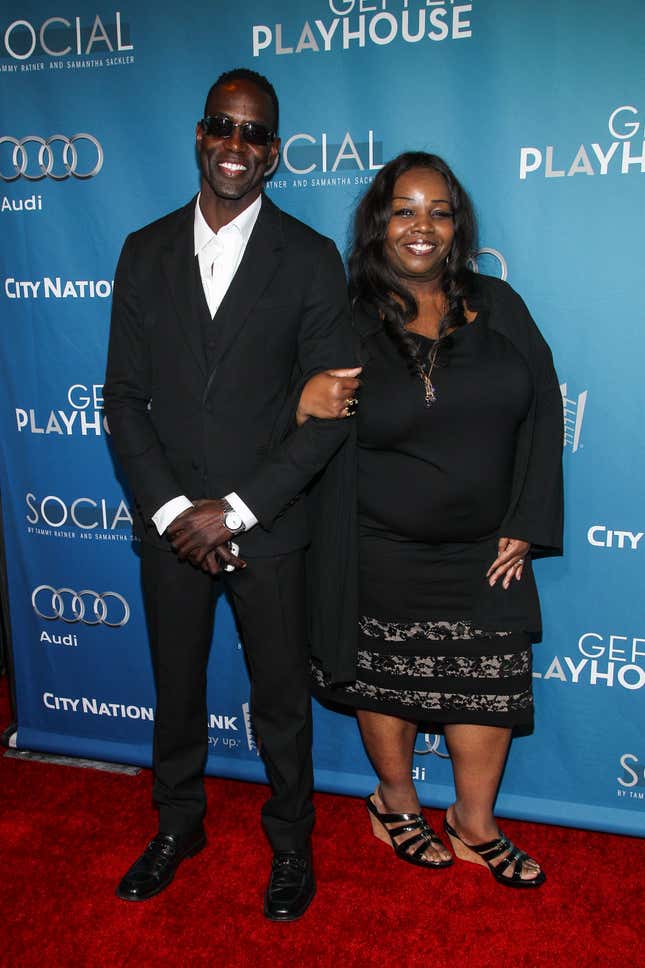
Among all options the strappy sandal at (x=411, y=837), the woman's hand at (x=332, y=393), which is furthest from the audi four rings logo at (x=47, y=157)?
the strappy sandal at (x=411, y=837)

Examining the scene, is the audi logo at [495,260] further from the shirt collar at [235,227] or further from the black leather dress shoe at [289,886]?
the black leather dress shoe at [289,886]

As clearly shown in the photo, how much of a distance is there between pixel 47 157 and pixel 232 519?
4.65 feet

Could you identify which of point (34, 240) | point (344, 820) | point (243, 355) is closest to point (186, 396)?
point (243, 355)

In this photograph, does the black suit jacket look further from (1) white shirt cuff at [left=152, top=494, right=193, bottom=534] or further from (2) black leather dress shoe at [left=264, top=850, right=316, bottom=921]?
(2) black leather dress shoe at [left=264, top=850, right=316, bottom=921]

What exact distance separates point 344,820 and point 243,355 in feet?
5.15

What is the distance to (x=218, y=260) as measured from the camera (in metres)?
2.19

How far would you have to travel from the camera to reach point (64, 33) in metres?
2.68

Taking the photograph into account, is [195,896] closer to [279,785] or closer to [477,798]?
[279,785]

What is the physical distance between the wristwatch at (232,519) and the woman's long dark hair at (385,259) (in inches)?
23.1

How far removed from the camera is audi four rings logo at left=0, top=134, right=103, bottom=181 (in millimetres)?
2736

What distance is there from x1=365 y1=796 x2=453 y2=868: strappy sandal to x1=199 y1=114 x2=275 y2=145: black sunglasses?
192 cm

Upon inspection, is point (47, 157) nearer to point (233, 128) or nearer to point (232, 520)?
point (233, 128)

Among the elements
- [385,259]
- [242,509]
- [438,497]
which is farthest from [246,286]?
[438,497]

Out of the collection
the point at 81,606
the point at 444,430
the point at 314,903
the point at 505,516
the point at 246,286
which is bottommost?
the point at 314,903
